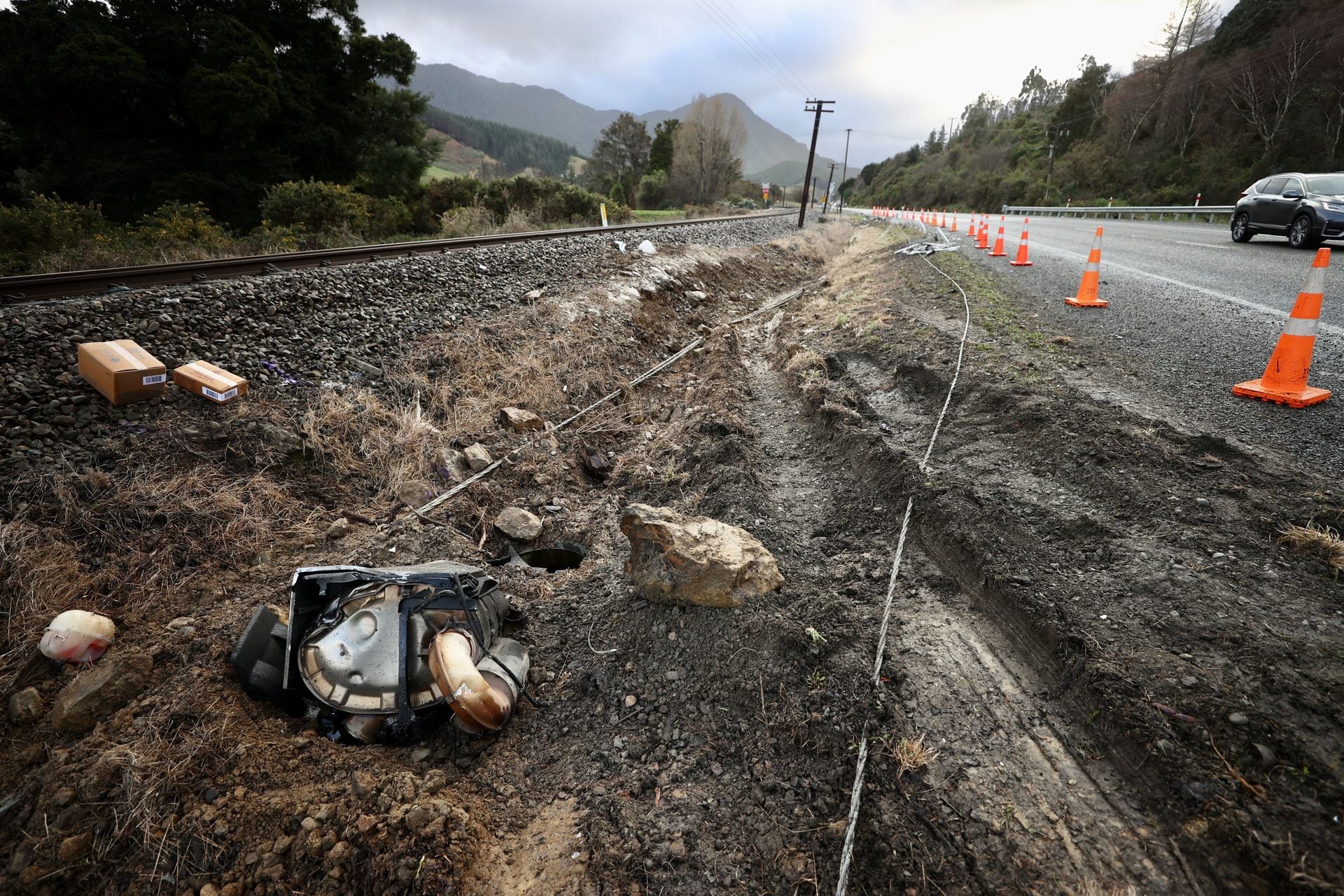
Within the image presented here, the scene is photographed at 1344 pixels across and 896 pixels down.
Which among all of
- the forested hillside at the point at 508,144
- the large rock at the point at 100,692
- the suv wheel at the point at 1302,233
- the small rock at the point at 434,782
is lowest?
the small rock at the point at 434,782

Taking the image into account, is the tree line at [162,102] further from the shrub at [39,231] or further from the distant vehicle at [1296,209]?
the distant vehicle at [1296,209]

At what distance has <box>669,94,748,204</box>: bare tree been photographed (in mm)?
46844

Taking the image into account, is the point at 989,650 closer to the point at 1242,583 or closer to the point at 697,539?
the point at 1242,583

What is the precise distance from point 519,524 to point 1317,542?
13.6 feet

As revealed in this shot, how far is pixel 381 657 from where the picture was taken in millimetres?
2354

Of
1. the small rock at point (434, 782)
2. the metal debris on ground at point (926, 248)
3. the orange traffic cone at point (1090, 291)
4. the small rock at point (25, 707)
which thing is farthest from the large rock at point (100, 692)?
the metal debris on ground at point (926, 248)

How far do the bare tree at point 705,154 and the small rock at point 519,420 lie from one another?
45.3 metres

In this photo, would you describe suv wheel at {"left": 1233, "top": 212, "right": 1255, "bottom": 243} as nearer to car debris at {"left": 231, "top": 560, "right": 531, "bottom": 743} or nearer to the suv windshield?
the suv windshield

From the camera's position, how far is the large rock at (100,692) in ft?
7.17

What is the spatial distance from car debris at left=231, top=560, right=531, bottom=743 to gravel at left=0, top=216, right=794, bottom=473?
2130mm

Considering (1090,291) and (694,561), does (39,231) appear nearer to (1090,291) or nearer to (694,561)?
(694,561)

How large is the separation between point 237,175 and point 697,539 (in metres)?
23.7

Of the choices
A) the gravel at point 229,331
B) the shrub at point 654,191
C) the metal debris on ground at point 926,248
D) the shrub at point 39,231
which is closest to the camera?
the gravel at point 229,331

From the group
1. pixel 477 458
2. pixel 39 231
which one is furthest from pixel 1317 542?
pixel 39 231
